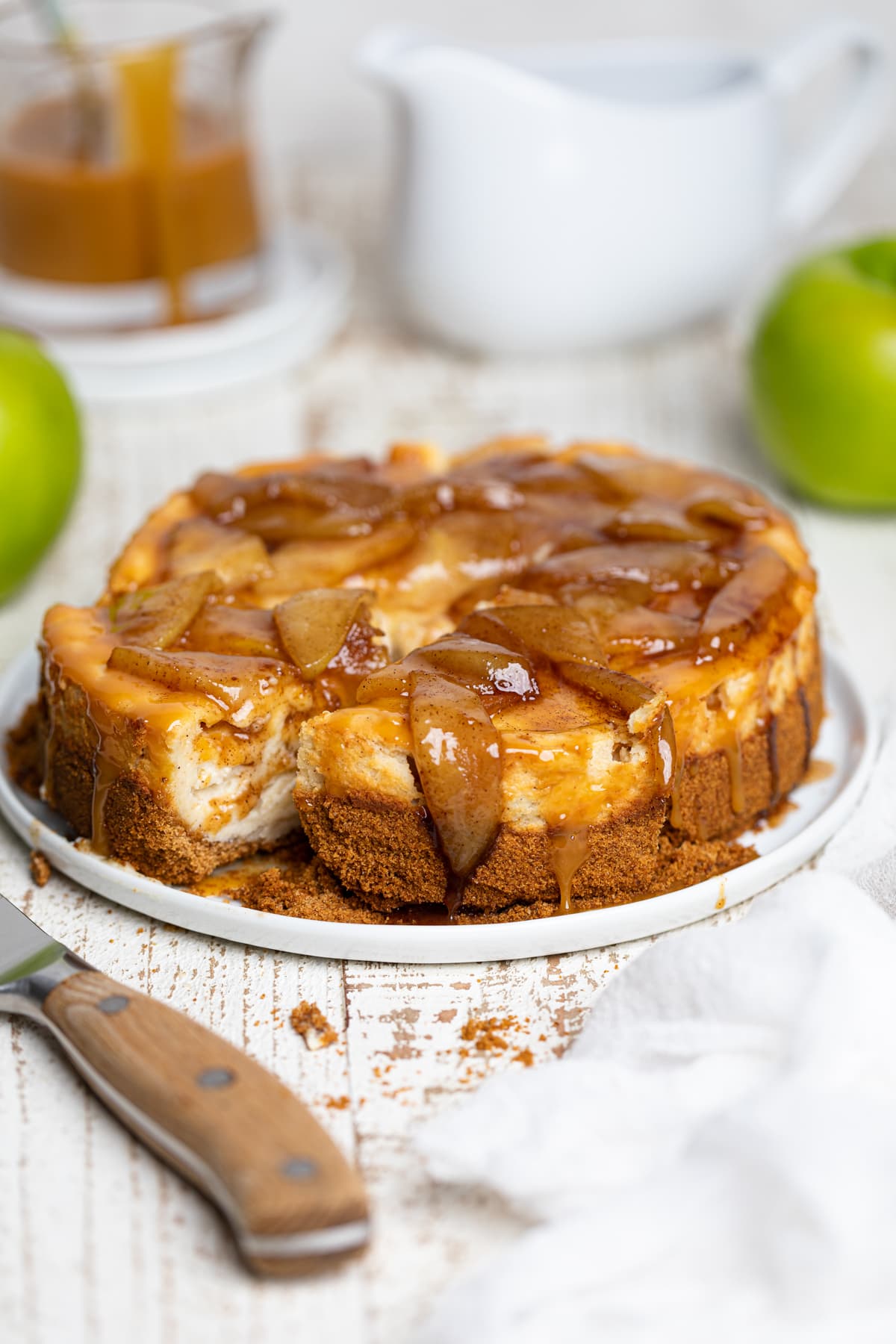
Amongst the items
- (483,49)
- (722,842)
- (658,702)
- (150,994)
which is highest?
(483,49)

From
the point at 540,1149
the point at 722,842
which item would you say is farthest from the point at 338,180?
the point at 540,1149

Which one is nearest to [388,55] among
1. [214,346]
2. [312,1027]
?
[214,346]

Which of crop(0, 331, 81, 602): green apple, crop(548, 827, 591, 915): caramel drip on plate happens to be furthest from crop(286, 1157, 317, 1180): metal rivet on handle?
crop(0, 331, 81, 602): green apple

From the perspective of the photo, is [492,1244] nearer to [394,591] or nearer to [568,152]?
[394,591]

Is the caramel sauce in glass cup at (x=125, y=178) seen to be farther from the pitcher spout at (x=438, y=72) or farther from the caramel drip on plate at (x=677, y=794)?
the caramel drip on plate at (x=677, y=794)

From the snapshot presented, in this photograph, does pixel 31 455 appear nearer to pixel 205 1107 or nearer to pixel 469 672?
pixel 469 672
